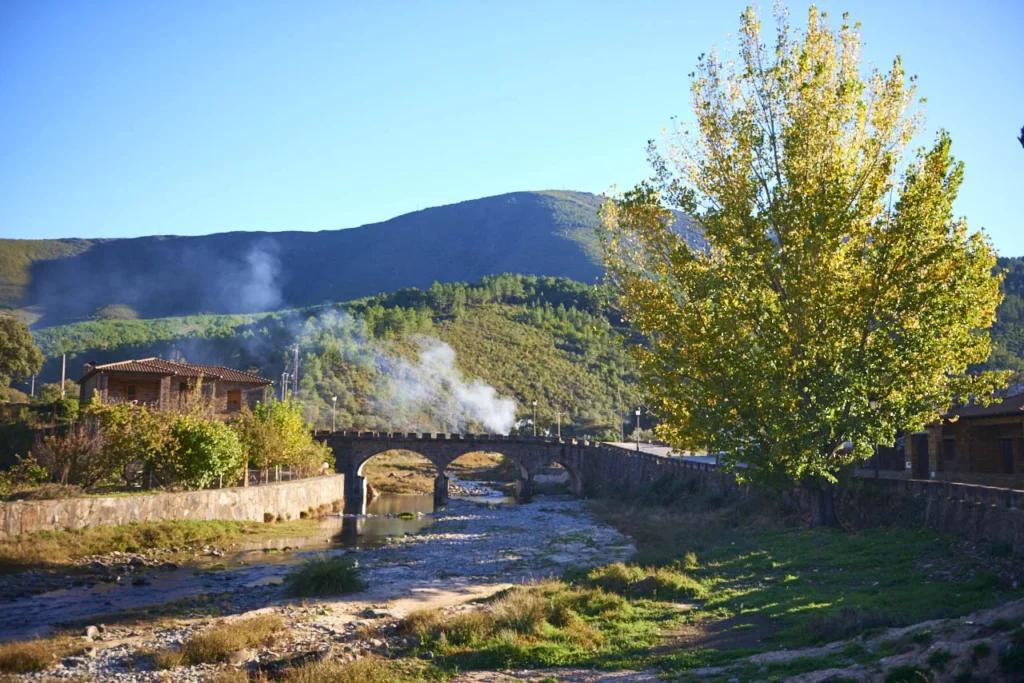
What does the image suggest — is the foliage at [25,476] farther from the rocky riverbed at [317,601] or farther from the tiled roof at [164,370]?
the tiled roof at [164,370]

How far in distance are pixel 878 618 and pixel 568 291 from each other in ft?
517

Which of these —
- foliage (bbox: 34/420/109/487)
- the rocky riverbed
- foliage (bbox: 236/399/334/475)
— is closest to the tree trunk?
the rocky riverbed

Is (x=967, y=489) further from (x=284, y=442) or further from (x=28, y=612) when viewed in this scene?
(x=284, y=442)

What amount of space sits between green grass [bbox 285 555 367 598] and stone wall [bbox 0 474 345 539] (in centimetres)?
1006

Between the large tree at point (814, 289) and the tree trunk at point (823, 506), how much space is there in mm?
50

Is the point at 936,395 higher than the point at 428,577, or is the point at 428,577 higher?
the point at 936,395

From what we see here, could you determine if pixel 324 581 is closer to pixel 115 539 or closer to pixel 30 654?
pixel 30 654

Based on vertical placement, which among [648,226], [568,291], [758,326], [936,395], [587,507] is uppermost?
[568,291]

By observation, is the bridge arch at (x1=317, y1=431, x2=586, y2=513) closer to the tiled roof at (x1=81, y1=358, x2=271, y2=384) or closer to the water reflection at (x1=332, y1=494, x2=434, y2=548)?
the water reflection at (x1=332, y1=494, x2=434, y2=548)

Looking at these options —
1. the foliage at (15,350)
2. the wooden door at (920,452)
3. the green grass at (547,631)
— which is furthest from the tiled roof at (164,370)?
the wooden door at (920,452)

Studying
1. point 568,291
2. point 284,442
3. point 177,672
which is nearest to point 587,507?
point 284,442

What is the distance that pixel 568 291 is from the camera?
171000 mm

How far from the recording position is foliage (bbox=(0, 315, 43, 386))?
70.5 metres

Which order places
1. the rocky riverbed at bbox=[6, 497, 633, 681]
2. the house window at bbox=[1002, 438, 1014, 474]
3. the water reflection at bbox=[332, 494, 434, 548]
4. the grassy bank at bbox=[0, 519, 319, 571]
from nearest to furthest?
the rocky riverbed at bbox=[6, 497, 633, 681] → the grassy bank at bbox=[0, 519, 319, 571] → the house window at bbox=[1002, 438, 1014, 474] → the water reflection at bbox=[332, 494, 434, 548]
